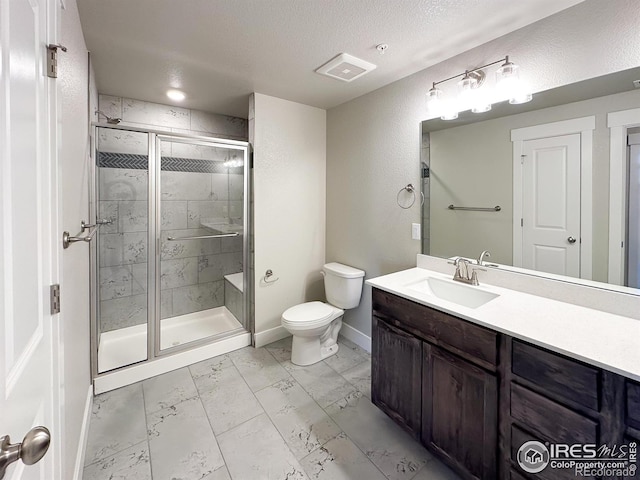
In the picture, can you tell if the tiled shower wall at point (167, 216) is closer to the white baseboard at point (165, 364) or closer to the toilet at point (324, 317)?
the white baseboard at point (165, 364)

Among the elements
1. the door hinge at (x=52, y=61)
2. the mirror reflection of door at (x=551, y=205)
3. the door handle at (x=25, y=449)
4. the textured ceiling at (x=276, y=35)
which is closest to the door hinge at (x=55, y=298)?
the door handle at (x=25, y=449)

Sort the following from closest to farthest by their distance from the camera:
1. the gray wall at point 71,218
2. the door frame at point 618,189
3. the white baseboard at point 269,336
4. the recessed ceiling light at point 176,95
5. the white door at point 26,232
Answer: the white door at point 26,232 → the gray wall at point 71,218 → the door frame at point 618,189 → the recessed ceiling light at point 176,95 → the white baseboard at point 269,336

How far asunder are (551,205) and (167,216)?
9.41 feet

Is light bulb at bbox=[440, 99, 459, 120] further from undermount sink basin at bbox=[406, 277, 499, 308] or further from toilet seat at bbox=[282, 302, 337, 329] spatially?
toilet seat at bbox=[282, 302, 337, 329]

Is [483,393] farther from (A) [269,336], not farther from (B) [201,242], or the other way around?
(B) [201,242]

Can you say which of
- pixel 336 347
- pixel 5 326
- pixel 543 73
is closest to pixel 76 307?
pixel 5 326

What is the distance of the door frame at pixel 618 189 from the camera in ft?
4.49

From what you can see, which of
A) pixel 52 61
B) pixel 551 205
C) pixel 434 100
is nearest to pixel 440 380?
pixel 551 205

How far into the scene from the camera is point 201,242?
2984 millimetres

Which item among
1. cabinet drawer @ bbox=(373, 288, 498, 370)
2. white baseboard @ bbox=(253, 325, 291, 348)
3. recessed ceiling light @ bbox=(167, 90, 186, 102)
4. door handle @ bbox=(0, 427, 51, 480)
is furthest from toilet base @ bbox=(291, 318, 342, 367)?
recessed ceiling light @ bbox=(167, 90, 186, 102)

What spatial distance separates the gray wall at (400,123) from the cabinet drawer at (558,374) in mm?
1196

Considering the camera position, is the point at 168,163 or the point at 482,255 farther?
the point at 168,163

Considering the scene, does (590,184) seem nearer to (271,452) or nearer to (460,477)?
(460,477)

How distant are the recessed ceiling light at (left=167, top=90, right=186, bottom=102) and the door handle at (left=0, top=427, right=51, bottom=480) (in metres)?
2.76
